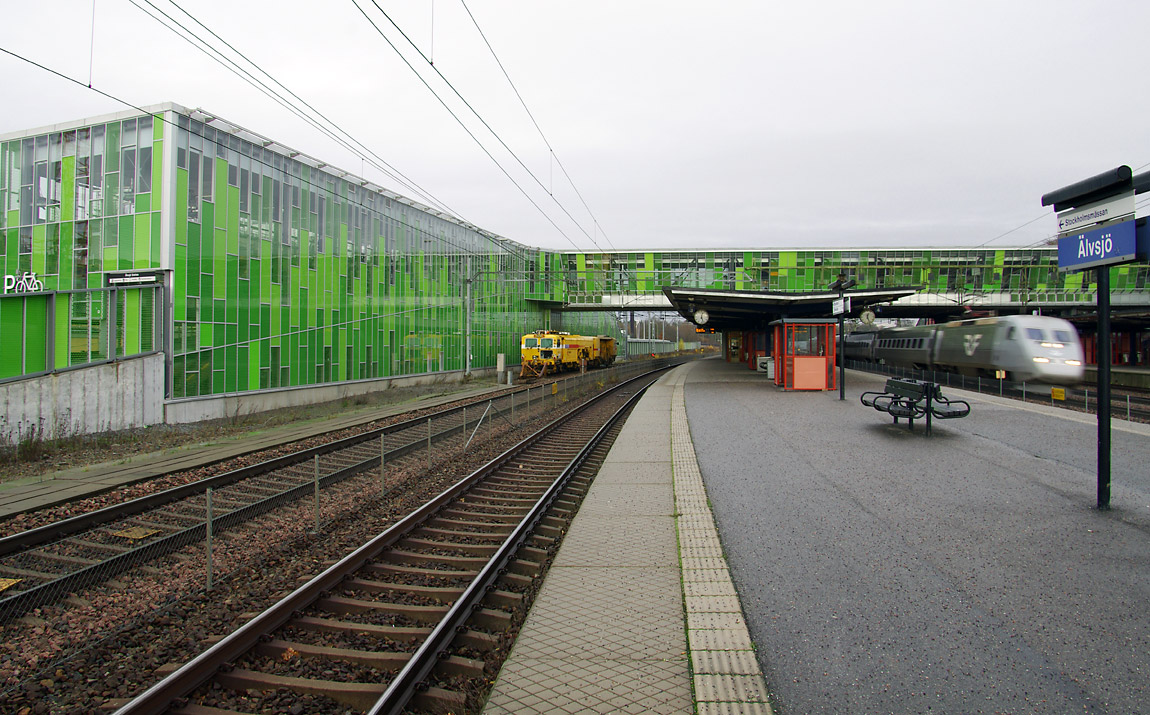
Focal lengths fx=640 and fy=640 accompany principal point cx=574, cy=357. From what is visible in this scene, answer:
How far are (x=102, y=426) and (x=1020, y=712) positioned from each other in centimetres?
1930

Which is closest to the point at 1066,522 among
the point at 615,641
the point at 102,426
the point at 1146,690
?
the point at 1146,690

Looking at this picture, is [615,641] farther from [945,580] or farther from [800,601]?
[945,580]

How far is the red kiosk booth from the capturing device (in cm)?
2406

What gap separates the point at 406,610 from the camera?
16.7 ft

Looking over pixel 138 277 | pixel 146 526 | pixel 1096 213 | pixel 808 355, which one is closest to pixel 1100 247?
pixel 1096 213

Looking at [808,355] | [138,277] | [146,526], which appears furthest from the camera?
[808,355]

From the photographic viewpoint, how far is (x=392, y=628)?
4.78m

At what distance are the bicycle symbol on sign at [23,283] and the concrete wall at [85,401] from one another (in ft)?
24.0

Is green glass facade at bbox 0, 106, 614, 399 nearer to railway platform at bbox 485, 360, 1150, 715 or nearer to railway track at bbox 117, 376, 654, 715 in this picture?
railway track at bbox 117, 376, 654, 715

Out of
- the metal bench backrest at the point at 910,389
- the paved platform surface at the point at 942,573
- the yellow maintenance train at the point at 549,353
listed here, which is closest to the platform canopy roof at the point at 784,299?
the metal bench backrest at the point at 910,389

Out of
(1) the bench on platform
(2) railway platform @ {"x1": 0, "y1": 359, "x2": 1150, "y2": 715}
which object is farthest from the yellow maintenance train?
(2) railway platform @ {"x1": 0, "y1": 359, "x2": 1150, "y2": 715}

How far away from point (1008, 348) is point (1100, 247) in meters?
18.7

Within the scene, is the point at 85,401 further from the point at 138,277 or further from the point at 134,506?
the point at 134,506

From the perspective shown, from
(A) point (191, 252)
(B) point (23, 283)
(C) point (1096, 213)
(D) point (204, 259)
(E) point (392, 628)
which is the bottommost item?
(E) point (392, 628)
